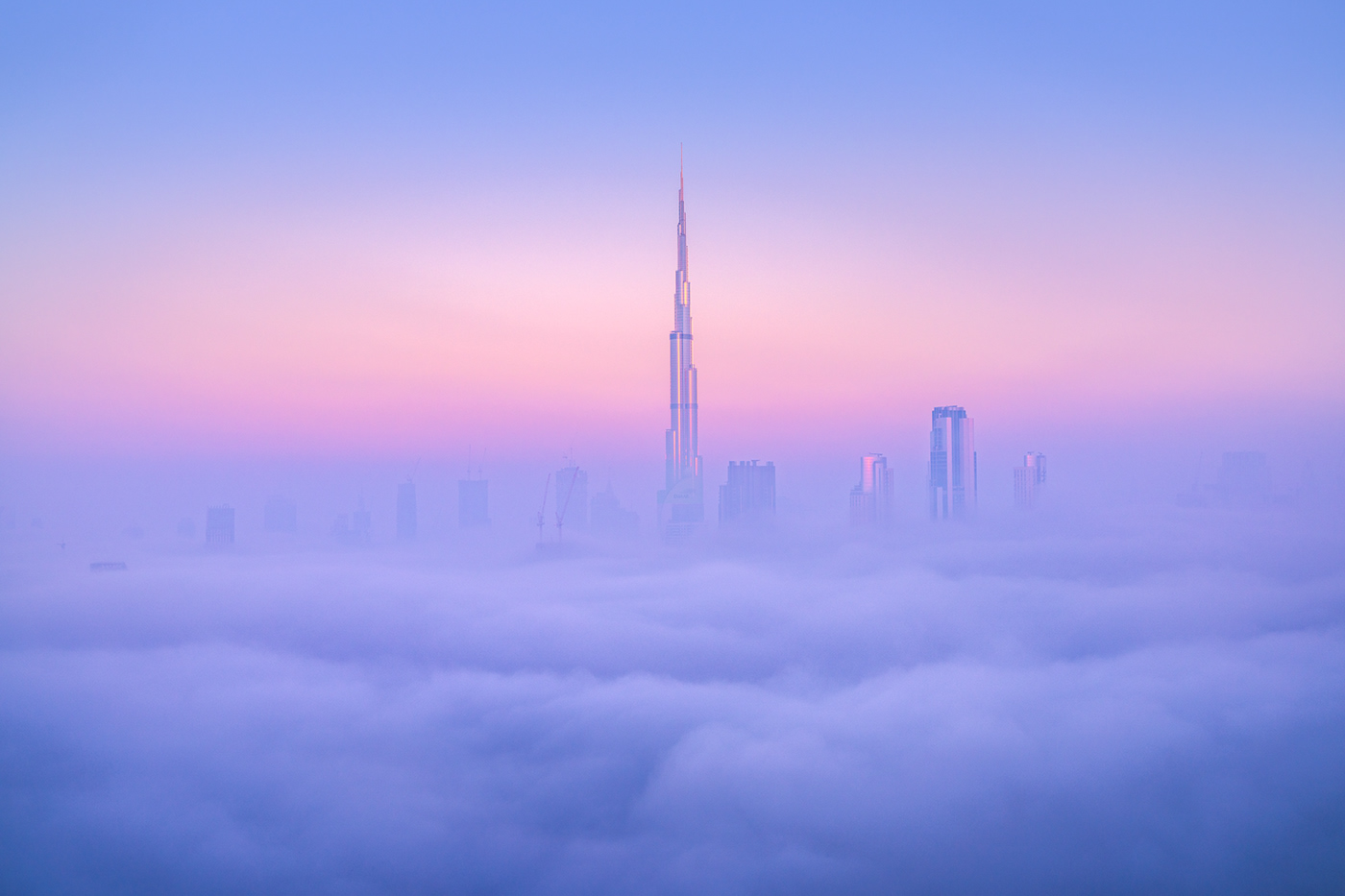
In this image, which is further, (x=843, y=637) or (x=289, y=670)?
(x=843, y=637)

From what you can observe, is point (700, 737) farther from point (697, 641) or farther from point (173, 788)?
point (173, 788)

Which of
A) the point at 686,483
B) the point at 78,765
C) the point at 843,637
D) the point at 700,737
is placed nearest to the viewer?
the point at 78,765

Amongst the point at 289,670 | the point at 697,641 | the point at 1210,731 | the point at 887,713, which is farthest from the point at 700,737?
the point at 289,670

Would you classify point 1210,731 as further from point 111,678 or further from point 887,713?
point 111,678

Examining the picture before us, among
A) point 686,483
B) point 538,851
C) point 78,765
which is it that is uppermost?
point 686,483

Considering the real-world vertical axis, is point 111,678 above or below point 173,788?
above

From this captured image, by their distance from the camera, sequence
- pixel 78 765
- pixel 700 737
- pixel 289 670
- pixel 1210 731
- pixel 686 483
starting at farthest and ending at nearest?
pixel 686 483 → pixel 289 670 → pixel 700 737 → pixel 1210 731 → pixel 78 765

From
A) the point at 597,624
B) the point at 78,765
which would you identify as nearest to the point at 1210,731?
the point at 597,624
